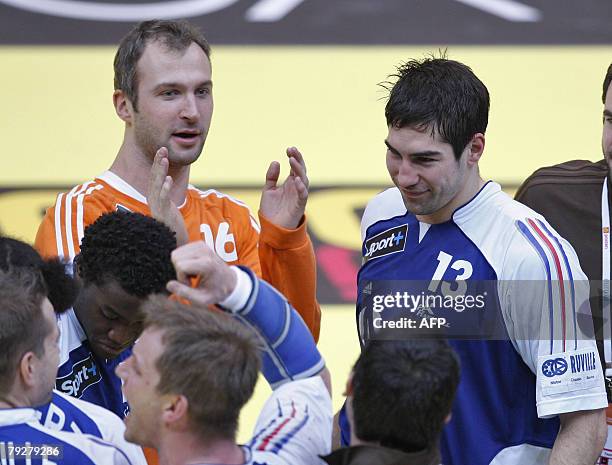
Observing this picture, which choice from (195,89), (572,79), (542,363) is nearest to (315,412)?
(542,363)

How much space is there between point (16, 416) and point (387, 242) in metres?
1.18

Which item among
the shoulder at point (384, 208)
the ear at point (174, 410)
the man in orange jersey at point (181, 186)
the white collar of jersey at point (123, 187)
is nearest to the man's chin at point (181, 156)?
the man in orange jersey at point (181, 186)

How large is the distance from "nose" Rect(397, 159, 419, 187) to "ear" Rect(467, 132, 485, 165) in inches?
6.2

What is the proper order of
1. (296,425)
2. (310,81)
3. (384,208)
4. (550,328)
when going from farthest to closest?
1. (310,81)
2. (384,208)
3. (550,328)
4. (296,425)

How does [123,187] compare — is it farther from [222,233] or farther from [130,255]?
[130,255]

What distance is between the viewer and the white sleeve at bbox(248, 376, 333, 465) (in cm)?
202

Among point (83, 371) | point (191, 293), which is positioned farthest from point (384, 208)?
point (191, 293)

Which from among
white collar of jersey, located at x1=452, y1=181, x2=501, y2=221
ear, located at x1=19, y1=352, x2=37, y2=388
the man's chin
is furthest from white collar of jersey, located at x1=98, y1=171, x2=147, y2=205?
A: ear, located at x1=19, y1=352, x2=37, y2=388

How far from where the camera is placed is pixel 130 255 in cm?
251

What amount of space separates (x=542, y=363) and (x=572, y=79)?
3.75 metres

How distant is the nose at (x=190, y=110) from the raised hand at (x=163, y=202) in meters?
0.29

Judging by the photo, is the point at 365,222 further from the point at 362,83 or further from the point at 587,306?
the point at 362,83

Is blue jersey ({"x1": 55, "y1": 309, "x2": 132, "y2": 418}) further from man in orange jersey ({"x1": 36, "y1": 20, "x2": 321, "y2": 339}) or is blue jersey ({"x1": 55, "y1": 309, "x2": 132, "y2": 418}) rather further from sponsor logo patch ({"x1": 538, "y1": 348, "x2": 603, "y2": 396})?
sponsor logo patch ({"x1": 538, "y1": 348, "x2": 603, "y2": 396})

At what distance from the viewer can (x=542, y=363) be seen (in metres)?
2.61
